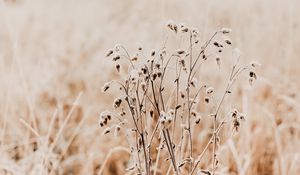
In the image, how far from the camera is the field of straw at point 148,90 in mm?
1220

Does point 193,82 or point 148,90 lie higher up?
point 148,90

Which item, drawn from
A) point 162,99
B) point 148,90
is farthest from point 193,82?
point 148,90

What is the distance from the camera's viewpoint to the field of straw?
4.00 feet

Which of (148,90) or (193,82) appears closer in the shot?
(193,82)

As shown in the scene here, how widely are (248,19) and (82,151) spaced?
7.94 feet

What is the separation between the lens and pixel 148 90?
3.08m

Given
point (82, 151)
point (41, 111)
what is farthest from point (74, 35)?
point (82, 151)

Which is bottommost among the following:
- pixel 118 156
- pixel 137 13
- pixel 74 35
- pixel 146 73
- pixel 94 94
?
pixel 146 73

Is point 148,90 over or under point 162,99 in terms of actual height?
over

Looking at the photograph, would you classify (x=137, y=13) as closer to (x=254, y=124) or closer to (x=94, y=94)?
(x=94, y=94)

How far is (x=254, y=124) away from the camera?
2.86 m

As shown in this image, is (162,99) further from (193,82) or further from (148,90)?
(148,90)

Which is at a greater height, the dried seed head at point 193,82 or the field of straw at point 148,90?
the field of straw at point 148,90

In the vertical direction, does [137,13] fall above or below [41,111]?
above
